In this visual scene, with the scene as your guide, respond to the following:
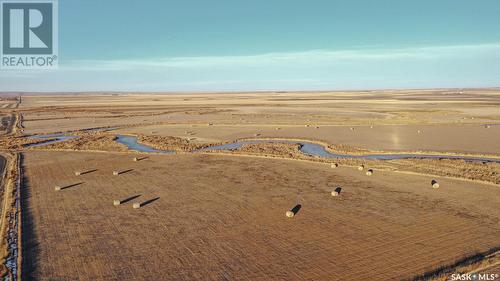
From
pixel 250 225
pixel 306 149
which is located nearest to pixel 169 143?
pixel 306 149

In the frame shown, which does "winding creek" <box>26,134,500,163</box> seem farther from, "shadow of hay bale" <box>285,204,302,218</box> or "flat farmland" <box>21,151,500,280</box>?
"shadow of hay bale" <box>285,204,302,218</box>

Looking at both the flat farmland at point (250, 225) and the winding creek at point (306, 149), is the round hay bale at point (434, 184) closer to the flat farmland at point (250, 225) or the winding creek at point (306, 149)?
the flat farmland at point (250, 225)

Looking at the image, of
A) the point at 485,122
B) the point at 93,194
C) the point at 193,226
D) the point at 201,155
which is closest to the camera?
the point at 193,226

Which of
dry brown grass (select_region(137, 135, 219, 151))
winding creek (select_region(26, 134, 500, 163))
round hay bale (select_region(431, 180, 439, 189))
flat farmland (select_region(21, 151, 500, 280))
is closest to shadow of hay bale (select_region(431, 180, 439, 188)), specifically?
round hay bale (select_region(431, 180, 439, 189))

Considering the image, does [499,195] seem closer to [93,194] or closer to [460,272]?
[460,272]

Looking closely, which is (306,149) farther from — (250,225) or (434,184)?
(250,225)

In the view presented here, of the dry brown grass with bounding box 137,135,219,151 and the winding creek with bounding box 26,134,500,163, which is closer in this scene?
the winding creek with bounding box 26,134,500,163

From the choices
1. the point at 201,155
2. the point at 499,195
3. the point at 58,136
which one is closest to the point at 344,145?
the point at 201,155

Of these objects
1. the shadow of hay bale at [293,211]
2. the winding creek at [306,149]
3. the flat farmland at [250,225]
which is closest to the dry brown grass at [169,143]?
the winding creek at [306,149]
